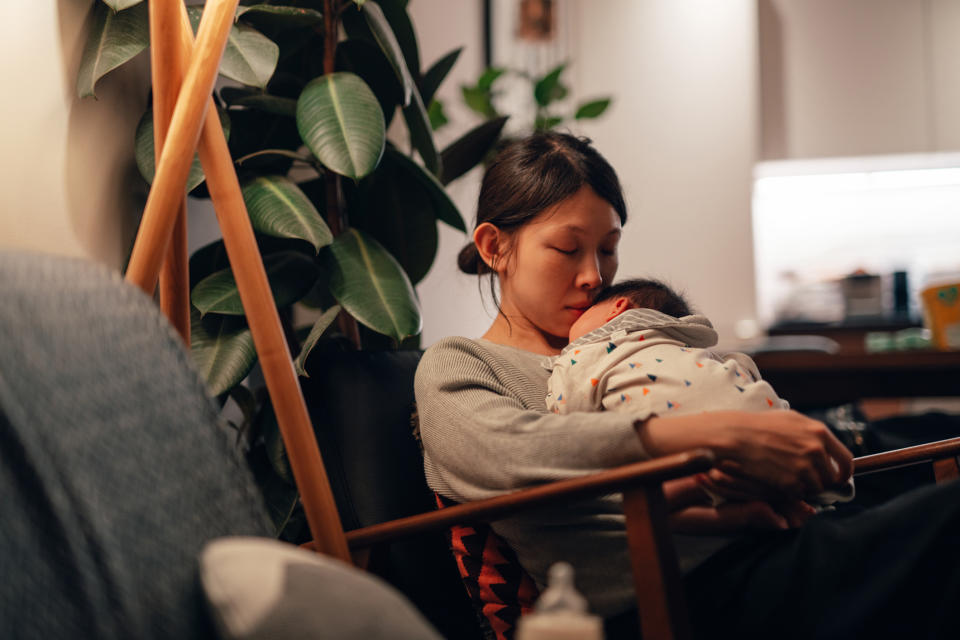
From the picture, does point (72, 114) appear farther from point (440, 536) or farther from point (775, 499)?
point (775, 499)

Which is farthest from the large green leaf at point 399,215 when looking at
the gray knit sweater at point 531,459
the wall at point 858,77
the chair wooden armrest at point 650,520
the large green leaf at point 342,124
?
the wall at point 858,77

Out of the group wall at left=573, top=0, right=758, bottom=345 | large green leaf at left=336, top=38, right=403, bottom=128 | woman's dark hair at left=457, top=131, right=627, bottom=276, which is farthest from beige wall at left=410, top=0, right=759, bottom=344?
woman's dark hair at left=457, top=131, right=627, bottom=276

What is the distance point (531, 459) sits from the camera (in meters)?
1.00

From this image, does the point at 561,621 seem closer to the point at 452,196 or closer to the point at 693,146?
the point at 452,196

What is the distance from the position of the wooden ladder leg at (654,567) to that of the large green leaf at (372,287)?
24.9 inches

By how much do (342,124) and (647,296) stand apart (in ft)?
1.96

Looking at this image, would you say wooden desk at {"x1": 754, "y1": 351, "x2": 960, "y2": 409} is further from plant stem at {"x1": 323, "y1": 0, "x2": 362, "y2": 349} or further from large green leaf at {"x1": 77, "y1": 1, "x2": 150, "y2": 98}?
large green leaf at {"x1": 77, "y1": 1, "x2": 150, "y2": 98}

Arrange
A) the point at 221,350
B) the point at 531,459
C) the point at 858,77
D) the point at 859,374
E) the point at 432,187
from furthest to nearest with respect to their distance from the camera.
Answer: the point at 858,77, the point at 859,374, the point at 432,187, the point at 221,350, the point at 531,459

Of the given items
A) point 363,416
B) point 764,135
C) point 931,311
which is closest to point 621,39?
point 764,135

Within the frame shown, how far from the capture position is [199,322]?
146cm

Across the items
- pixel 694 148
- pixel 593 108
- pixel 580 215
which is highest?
pixel 593 108

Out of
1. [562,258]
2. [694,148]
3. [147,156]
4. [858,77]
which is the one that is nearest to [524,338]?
[562,258]

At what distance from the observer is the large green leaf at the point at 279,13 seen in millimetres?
1470

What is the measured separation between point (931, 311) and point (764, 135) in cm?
234
